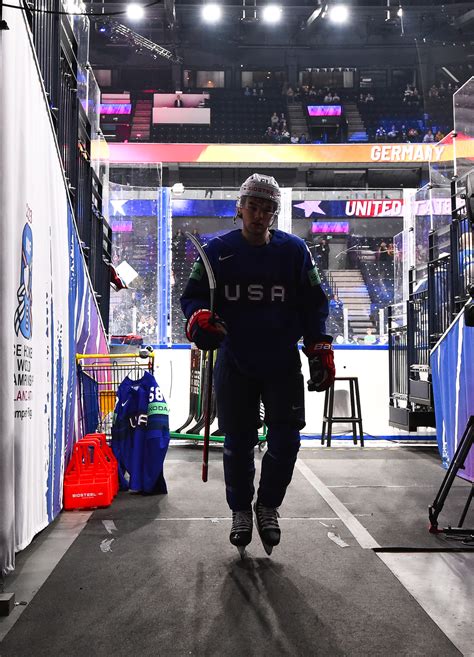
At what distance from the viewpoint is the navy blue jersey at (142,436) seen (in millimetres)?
3824

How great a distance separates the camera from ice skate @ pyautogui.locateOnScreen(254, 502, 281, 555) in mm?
2494

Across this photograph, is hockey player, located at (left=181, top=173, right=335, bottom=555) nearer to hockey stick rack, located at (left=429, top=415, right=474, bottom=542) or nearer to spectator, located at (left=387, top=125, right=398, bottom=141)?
hockey stick rack, located at (left=429, top=415, right=474, bottom=542)

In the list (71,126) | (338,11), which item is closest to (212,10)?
(338,11)

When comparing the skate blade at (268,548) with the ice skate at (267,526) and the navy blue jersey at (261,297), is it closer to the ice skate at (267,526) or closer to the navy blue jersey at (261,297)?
the ice skate at (267,526)

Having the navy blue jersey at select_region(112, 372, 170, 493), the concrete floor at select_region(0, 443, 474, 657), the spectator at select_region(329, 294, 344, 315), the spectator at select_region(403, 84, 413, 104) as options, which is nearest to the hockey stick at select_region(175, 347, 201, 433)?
the navy blue jersey at select_region(112, 372, 170, 493)

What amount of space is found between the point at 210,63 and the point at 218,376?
2479 centimetres

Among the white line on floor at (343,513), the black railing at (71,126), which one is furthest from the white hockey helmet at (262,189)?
the white line on floor at (343,513)

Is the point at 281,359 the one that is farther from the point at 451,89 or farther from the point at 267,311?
the point at 451,89

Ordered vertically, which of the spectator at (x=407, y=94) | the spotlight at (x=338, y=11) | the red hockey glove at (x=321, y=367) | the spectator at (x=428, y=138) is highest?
the spotlight at (x=338, y=11)

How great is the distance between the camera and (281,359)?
2582 mm

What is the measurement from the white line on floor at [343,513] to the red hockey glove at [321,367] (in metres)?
0.72

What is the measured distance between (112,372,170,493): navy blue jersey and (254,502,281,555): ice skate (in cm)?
130

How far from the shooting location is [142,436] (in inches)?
153

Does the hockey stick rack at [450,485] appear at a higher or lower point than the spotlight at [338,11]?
lower
